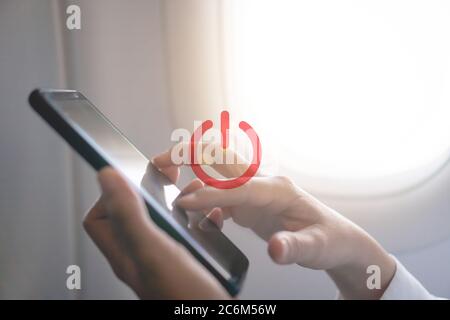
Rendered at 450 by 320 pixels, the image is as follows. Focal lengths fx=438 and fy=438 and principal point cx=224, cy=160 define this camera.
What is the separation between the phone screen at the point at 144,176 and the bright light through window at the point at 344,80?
0.86ft

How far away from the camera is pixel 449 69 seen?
782mm

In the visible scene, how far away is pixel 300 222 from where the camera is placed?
0.59 meters

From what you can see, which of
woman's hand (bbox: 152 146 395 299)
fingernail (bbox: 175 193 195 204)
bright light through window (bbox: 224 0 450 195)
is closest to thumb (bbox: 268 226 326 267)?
woman's hand (bbox: 152 146 395 299)

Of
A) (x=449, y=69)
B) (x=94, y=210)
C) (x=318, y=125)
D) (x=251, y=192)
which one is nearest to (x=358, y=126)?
(x=318, y=125)

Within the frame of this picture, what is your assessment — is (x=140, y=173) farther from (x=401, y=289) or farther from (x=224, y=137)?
(x=401, y=289)

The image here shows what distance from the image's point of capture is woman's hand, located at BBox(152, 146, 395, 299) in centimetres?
53

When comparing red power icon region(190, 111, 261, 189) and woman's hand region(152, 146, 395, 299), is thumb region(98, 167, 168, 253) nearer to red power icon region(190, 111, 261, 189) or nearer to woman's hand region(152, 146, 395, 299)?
woman's hand region(152, 146, 395, 299)

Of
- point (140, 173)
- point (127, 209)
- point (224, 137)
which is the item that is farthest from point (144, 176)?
point (224, 137)

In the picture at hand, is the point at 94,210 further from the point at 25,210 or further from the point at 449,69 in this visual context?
the point at 449,69

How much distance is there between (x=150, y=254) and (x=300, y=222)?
0.25m

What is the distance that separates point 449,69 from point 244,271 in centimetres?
54

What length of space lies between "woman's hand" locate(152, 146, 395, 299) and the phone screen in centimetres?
2
